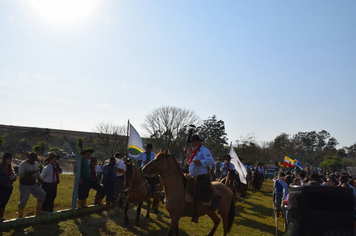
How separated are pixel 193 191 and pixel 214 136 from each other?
6180 cm

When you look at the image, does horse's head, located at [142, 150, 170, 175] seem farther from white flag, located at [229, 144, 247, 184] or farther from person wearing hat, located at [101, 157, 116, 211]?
white flag, located at [229, 144, 247, 184]

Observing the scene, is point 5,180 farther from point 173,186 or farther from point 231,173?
point 231,173

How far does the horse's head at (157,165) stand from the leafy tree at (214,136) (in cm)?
4641

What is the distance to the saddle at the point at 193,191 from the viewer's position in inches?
270

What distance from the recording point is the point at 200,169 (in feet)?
23.4

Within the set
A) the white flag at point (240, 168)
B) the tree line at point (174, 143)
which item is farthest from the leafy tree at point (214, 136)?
the white flag at point (240, 168)

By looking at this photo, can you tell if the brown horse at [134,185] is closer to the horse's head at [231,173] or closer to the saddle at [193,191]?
the saddle at [193,191]

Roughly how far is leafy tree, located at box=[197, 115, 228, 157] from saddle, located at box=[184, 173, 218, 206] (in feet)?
151

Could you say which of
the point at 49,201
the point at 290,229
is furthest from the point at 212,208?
the point at 49,201

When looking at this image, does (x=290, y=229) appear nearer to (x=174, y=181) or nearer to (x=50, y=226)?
(x=174, y=181)

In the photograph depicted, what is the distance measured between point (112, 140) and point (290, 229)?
51.6m

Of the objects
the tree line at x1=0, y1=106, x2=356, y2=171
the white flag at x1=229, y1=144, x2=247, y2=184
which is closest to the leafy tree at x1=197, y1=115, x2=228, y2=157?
the tree line at x1=0, y1=106, x2=356, y2=171

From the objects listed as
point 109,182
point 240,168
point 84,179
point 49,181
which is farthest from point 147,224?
point 240,168

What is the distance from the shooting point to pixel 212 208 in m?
7.18
